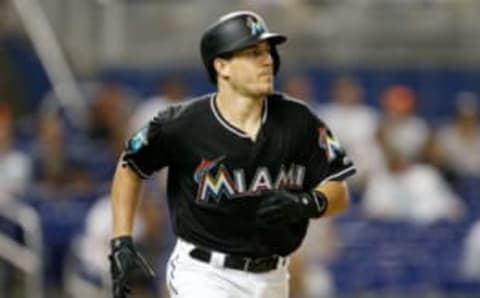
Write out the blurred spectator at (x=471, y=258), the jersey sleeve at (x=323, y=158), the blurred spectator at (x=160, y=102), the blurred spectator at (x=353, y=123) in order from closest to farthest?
1. the jersey sleeve at (x=323, y=158)
2. the blurred spectator at (x=471, y=258)
3. the blurred spectator at (x=353, y=123)
4. the blurred spectator at (x=160, y=102)

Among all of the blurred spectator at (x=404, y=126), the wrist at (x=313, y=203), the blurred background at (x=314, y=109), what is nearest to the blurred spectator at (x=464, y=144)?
the blurred background at (x=314, y=109)

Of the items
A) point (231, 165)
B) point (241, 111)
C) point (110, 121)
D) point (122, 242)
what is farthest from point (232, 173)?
point (110, 121)

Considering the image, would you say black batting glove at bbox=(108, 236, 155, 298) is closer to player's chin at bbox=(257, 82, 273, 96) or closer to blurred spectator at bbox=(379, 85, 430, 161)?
player's chin at bbox=(257, 82, 273, 96)

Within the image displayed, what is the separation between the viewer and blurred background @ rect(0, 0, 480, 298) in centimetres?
1300

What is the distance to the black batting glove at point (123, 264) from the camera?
7664 millimetres

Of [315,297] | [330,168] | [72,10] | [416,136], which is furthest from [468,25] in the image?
[330,168]

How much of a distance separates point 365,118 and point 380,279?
196cm

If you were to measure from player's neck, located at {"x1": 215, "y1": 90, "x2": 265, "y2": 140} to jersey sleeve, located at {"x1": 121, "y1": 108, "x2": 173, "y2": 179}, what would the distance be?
23cm

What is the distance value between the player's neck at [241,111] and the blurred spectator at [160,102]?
6.56 meters

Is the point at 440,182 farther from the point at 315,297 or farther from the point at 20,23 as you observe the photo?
the point at 20,23

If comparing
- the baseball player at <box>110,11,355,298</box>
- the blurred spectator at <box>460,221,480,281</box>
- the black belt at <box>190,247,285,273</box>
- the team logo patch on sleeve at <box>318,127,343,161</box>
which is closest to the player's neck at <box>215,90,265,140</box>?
the baseball player at <box>110,11,355,298</box>

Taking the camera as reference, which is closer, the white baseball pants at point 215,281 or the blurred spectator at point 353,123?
the white baseball pants at point 215,281

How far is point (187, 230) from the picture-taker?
25.4 feet

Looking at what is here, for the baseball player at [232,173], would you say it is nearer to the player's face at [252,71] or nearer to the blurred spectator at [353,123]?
the player's face at [252,71]
